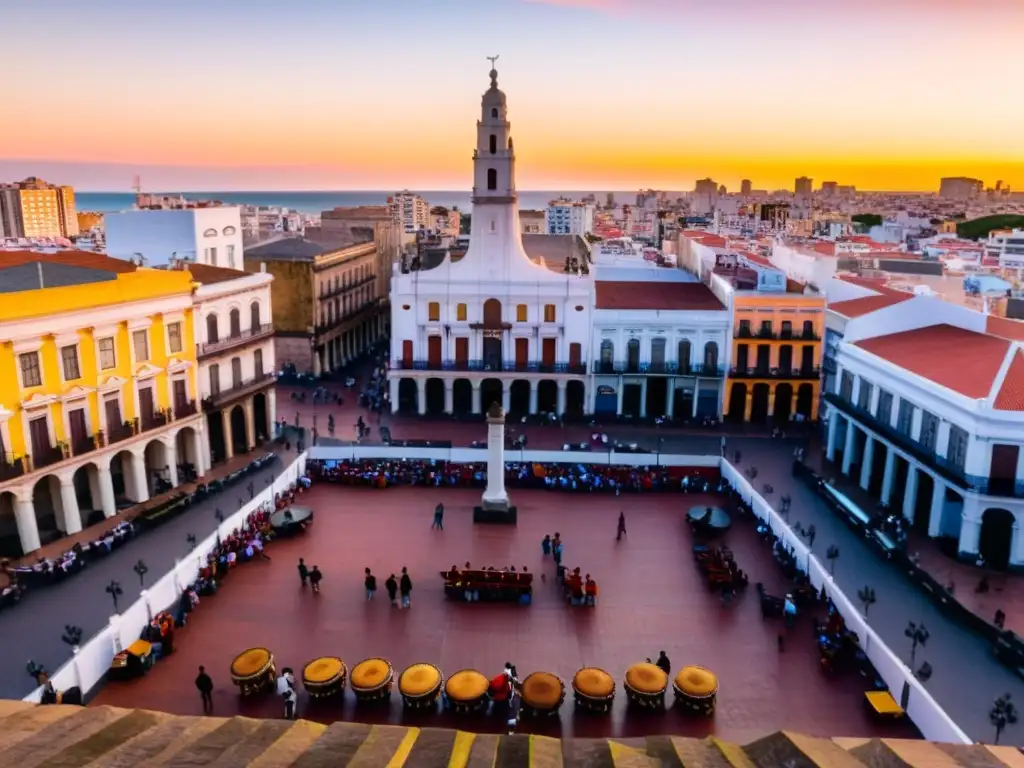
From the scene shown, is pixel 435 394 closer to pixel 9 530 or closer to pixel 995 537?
pixel 9 530

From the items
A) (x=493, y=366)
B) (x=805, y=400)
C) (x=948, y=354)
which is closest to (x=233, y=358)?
(x=493, y=366)

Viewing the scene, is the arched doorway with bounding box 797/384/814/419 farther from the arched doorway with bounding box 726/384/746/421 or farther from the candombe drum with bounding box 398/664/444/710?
the candombe drum with bounding box 398/664/444/710

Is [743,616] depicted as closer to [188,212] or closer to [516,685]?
[516,685]

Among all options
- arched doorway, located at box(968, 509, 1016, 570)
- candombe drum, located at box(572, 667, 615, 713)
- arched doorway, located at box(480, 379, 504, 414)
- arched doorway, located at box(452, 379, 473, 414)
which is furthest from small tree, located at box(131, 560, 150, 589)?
arched doorway, located at box(968, 509, 1016, 570)

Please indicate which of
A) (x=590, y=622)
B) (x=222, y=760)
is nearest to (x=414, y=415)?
(x=590, y=622)

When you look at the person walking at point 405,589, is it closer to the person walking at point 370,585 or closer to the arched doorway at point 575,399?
the person walking at point 370,585

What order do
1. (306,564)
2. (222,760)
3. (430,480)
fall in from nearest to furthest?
1. (222,760)
2. (306,564)
3. (430,480)

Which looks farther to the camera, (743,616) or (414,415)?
(414,415)
